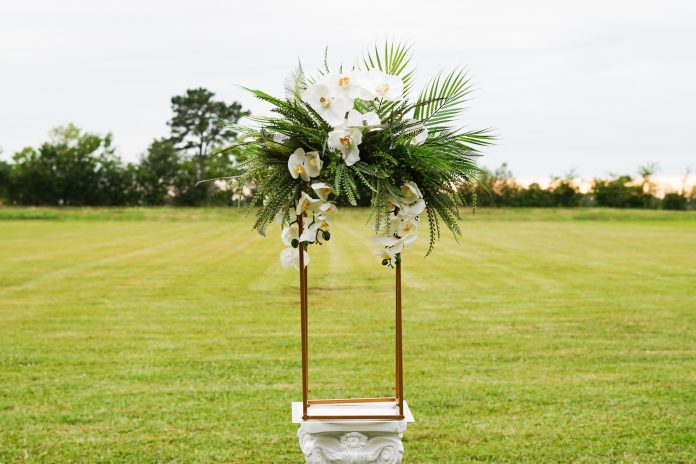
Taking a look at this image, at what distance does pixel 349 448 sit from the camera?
3.80 m

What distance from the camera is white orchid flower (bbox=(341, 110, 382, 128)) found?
3.70 metres

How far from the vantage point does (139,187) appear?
50219 millimetres

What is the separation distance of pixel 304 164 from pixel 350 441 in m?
1.23

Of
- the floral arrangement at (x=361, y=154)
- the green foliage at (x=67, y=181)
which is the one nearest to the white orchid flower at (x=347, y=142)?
the floral arrangement at (x=361, y=154)

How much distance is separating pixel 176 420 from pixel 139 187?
4535 centimetres

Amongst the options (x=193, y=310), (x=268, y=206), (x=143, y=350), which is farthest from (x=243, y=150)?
(x=193, y=310)

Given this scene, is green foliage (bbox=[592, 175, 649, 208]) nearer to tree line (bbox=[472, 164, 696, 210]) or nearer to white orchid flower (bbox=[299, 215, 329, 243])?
tree line (bbox=[472, 164, 696, 210])

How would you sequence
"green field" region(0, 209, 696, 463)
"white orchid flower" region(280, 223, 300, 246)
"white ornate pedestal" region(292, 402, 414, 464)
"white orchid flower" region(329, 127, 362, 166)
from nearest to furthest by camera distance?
"white orchid flower" region(329, 127, 362, 166) < "white ornate pedestal" region(292, 402, 414, 464) < "white orchid flower" region(280, 223, 300, 246) < "green field" region(0, 209, 696, 463)

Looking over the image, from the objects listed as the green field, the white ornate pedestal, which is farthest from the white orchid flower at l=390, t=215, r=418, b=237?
the green field

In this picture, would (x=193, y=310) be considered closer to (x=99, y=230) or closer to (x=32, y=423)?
(x=32, y=423)

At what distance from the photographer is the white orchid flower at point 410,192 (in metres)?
3.76

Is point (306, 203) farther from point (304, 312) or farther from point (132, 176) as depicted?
point (132, 176)

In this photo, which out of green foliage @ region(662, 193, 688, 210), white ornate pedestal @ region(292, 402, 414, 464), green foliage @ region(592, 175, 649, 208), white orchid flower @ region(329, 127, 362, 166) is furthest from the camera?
green foliage @ region(592, 175, 649, 208)

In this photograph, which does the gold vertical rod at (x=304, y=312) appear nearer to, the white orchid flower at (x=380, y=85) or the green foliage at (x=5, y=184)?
the white orchid flower at (x=380, y=85)
